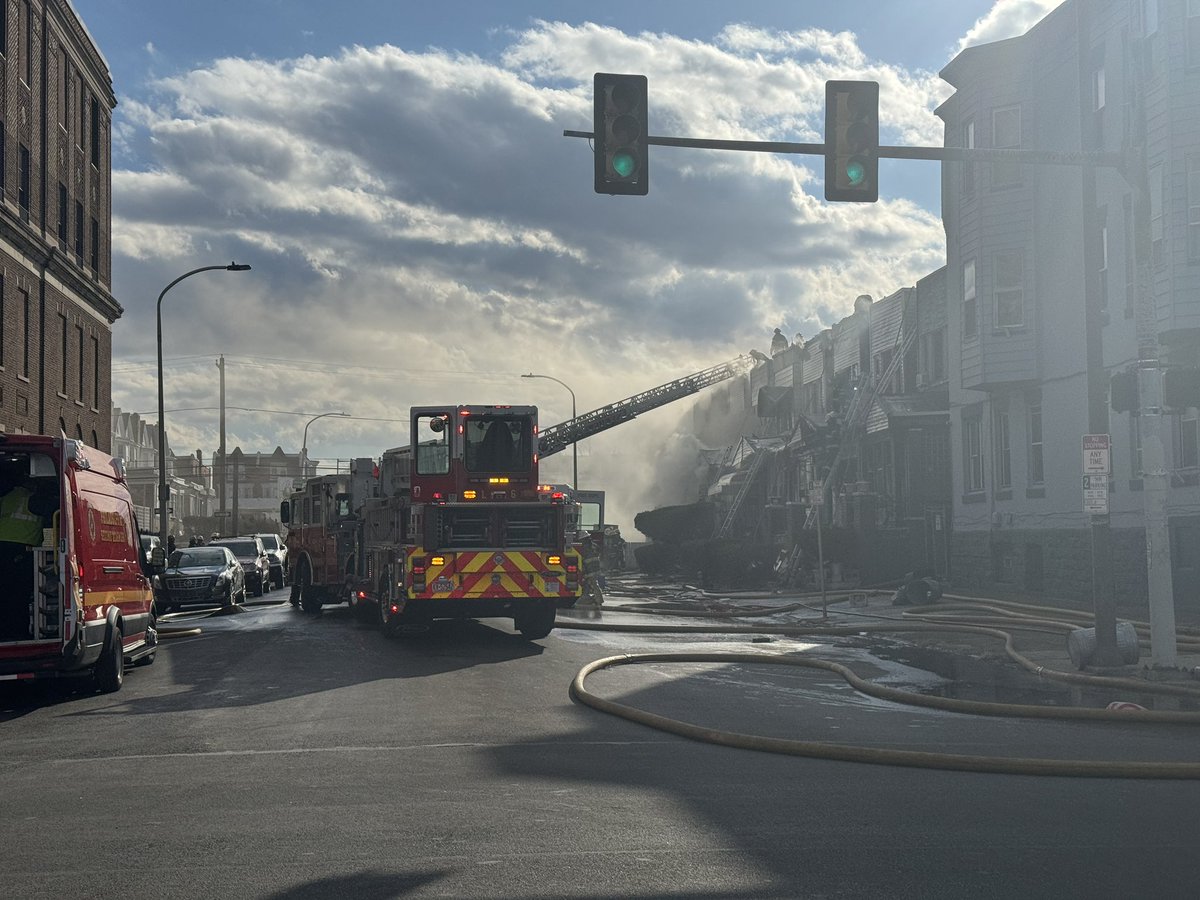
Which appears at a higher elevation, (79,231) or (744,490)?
(79,231)

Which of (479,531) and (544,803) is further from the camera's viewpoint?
(479,531)

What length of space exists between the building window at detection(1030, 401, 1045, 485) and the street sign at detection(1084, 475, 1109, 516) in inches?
625

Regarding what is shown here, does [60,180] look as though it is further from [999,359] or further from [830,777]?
[830,777]

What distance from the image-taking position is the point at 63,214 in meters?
43.8

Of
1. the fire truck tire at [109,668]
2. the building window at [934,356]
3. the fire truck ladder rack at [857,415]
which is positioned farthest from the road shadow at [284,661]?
the fire truck ladder rack at [857,415]

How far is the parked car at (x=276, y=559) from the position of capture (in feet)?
139

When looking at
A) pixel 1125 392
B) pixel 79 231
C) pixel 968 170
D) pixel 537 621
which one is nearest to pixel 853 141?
pixel 1125 392

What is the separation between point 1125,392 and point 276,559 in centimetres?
3289

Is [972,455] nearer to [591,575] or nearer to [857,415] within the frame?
[591,575]

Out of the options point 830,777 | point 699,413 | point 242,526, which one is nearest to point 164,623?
point 830,777

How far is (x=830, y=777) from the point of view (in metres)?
8.53

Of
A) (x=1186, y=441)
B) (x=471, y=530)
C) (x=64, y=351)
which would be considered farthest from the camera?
(x=64, y=351)

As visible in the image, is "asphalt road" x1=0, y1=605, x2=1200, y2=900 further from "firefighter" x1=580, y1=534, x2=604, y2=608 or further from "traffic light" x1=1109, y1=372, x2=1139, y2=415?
"firefighter" x1=580, y1=534, x2=604, y2=608

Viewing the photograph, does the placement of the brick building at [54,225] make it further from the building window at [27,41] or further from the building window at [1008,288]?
the building window at [1008,288]
